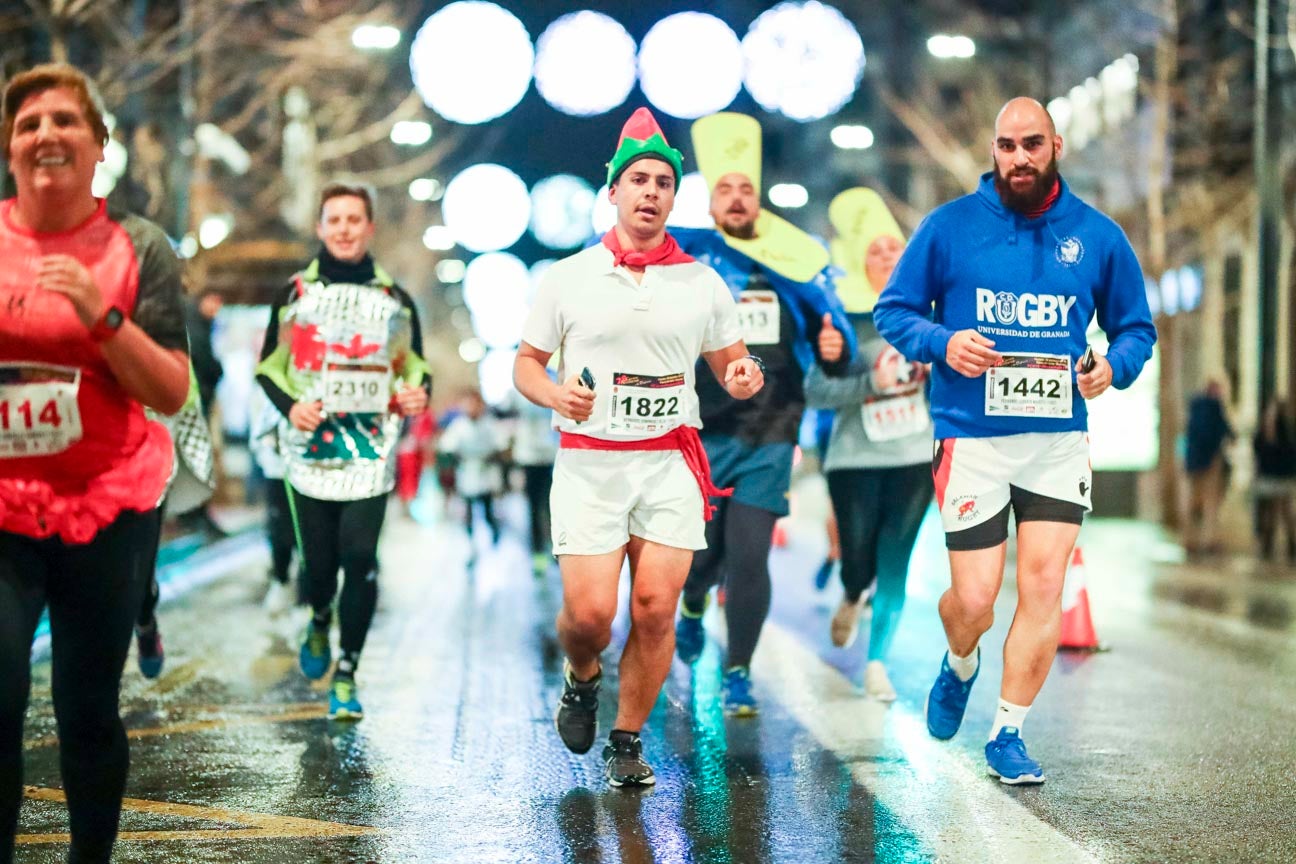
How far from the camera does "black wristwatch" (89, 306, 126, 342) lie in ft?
13.1

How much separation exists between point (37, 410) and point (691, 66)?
141 ft

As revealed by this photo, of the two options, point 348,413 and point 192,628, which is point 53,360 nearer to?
point 348,413

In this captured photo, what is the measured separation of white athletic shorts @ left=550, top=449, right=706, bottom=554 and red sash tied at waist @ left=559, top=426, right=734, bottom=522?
21 millimetres

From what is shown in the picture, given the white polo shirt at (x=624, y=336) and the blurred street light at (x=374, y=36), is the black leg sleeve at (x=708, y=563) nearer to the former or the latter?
the white polo shirt at (x=624, y=336)

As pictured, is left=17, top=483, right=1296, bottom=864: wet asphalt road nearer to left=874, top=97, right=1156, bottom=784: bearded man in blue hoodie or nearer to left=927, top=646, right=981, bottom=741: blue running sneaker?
left=927, top=646, right=981, bottom=741: blue running sneaker

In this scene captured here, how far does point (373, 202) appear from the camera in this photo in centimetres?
787

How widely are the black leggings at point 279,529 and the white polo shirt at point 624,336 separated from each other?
549 centimetres

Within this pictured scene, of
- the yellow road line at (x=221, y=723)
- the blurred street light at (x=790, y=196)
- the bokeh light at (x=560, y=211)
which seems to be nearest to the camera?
the yellow road line at (x=221, y=723)

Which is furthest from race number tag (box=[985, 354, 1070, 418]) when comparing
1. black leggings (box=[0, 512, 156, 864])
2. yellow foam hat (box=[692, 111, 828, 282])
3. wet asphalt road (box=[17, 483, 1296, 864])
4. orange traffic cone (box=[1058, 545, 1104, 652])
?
orange traffic cone (box=[1058, 545, 1104, 652])

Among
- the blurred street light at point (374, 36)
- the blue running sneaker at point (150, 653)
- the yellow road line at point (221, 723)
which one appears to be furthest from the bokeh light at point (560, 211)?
the yellow road line at point (221, 723)

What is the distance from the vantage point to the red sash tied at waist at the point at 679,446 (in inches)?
239

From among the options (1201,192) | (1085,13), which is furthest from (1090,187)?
(1201,192)

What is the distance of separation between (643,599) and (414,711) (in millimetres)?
2190

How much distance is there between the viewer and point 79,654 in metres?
4.26
